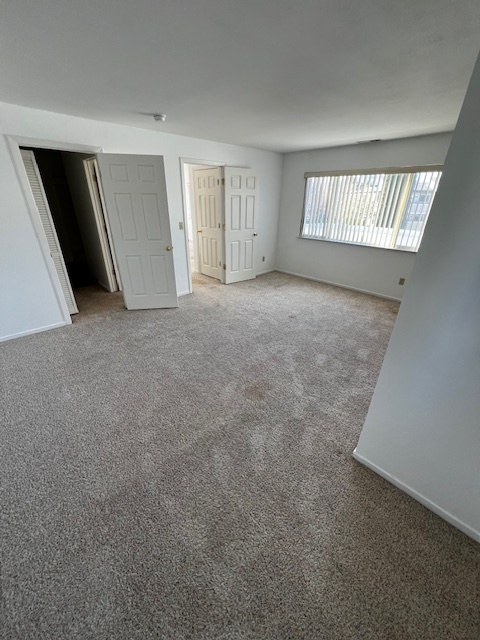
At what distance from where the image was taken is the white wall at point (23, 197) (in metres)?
2.48

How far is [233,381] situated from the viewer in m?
2.29

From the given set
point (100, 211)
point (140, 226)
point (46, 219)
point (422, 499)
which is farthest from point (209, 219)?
point (422, 499)

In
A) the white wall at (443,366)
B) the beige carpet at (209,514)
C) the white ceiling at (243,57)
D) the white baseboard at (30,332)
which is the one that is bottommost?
the beige carpet at (209,514)

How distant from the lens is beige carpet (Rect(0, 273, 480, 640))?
0.99 m

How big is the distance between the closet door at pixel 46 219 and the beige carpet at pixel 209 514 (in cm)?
117

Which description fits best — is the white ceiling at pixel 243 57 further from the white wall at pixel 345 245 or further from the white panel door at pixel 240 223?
the white panel door at pixel 240 223

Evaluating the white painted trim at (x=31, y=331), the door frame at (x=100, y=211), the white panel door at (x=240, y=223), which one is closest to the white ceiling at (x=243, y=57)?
the door frame at (x=100, y=211)

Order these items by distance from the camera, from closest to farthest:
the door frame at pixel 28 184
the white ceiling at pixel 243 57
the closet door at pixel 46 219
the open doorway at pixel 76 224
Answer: the white ceiling at pixel 243 57 < the door frame at pixel 28 184 < the closet door at pixel 46 219 < the open doorway at pixel 76 224

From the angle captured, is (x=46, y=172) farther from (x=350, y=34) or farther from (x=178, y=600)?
(x=178, y=600)

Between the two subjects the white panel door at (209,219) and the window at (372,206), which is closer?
the window at (372,206)

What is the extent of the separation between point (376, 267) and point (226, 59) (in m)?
3.64

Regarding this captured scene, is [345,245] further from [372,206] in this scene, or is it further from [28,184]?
[28,184]

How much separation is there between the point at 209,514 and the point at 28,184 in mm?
3426

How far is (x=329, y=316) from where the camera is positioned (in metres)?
3.56
